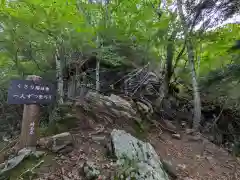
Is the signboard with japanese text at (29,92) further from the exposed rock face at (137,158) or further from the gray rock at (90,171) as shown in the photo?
the exposed rock face at (137,158)

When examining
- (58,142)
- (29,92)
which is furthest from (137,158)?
(29,92)

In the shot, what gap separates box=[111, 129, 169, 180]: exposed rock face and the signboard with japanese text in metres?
1.69

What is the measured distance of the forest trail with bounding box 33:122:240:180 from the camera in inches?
147

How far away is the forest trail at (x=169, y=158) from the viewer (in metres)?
3.74

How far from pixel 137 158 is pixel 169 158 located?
4.88 ft

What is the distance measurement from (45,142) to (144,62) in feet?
18.0

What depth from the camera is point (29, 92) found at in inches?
152

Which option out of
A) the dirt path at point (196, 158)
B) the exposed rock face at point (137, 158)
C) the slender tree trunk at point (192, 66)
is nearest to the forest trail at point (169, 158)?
the dirt path at point (196, 158)

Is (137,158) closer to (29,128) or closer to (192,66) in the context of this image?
(29,128)

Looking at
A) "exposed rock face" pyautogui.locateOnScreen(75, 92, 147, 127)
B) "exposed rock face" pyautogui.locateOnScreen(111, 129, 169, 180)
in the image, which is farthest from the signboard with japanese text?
"exposed rock face" pyautogui.locateOnScreen(111, 129, 169, 180)

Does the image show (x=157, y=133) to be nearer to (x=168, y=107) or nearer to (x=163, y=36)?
(x=168, y=107)

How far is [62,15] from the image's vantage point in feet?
17.2

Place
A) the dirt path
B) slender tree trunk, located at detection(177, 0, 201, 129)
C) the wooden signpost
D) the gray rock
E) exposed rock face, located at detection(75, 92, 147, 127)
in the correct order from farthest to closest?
1. slender tree trunk, located at detection(177, 0, 201, 129)
2. exposed rock face, located at detection(75, 92, 147, 127)
3. the dirt path
4. the wooden signpost
5. the gray rock

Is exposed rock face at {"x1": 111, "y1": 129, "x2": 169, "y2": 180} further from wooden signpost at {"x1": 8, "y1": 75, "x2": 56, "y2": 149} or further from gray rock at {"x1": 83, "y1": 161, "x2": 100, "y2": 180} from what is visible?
wooden signpost at {"x1": 8, "y1": 75, "x2": 56, "y2": 149}
